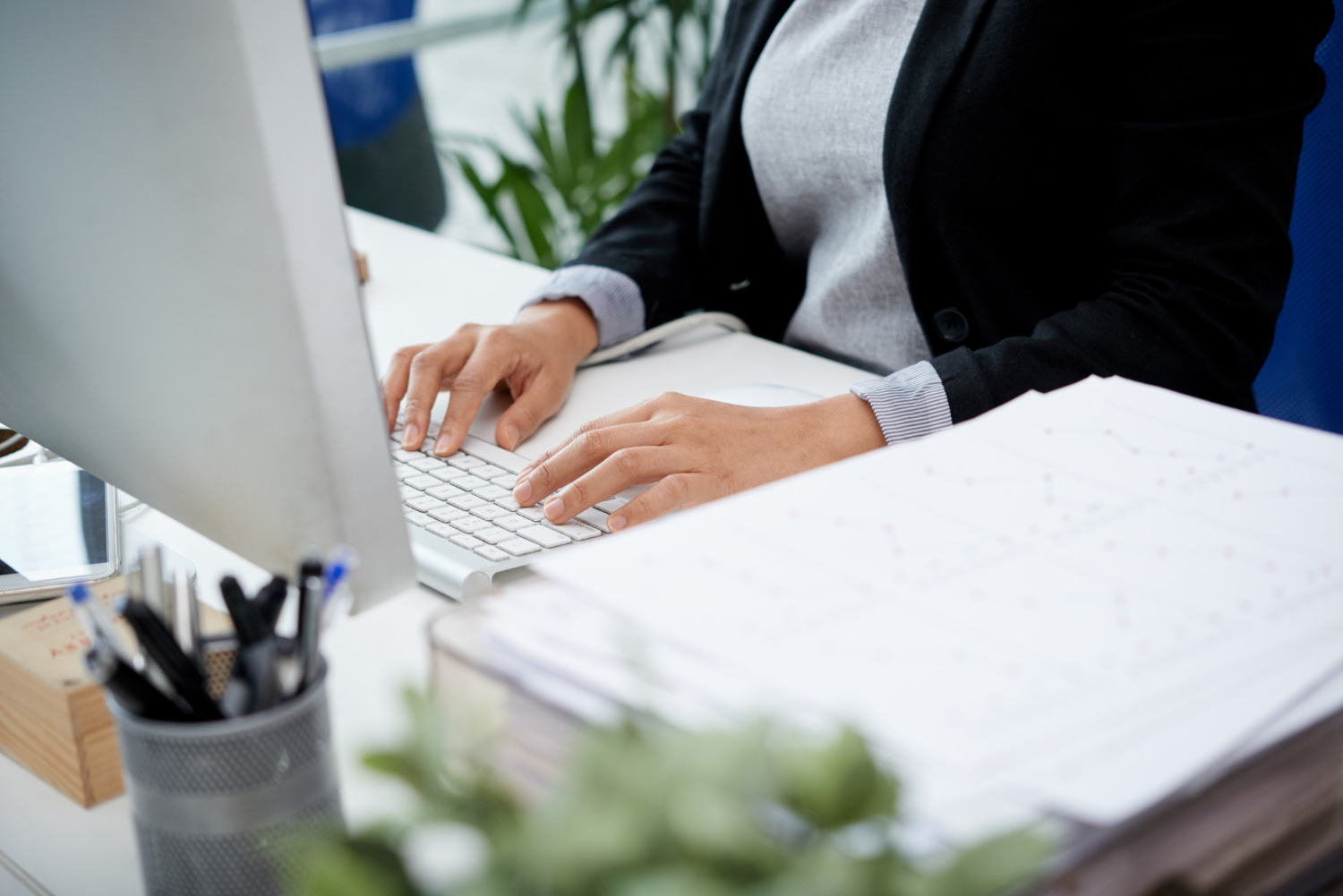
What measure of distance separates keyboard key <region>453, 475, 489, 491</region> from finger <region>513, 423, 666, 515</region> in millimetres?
27

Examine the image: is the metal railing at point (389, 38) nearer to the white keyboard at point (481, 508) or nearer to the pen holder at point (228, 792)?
the white keyboard at point (481, 508)

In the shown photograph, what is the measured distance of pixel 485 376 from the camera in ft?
Answer: 2.59

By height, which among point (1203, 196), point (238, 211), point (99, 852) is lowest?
point (99, 852)

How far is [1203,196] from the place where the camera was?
77cm

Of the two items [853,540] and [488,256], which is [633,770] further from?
[488,256]

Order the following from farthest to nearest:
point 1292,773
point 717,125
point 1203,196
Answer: point 717,125 < point 1203,196 < point 1292,773

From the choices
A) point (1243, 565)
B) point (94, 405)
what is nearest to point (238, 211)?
point (94, 405)

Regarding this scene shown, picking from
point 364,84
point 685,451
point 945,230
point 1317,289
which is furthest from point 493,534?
point 364,84

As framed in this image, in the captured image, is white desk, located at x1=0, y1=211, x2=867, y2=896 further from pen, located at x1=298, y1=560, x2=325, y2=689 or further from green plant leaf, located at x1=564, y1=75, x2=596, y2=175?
green plant leaf, located at x1=564, y1=75, x2=596, y2=175

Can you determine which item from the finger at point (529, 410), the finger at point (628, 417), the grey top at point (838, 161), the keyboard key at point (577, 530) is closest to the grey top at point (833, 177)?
the grey top at point (838, 161)

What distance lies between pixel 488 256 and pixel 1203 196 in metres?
0.70

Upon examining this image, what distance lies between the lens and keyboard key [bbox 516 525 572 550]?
0.59 metres

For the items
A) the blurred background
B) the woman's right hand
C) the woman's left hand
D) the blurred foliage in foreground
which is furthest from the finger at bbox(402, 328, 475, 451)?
the blurred background

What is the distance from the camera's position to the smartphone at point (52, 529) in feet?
1.82
